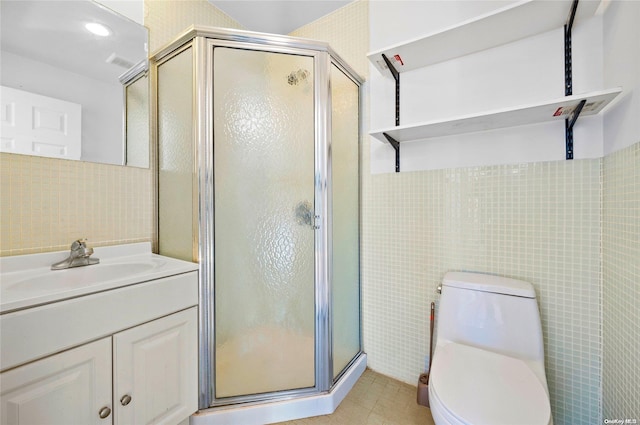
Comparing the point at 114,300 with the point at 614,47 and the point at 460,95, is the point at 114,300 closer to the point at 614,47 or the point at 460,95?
the point at 460,95

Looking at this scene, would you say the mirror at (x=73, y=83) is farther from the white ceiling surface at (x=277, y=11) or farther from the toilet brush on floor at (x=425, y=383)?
the toilet brush on floor at (x=425, y=383)

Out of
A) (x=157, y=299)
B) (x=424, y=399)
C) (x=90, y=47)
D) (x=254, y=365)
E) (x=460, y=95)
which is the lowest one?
(x=424, y=399)

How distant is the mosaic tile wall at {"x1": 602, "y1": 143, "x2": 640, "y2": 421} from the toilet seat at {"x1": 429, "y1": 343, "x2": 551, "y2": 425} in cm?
31

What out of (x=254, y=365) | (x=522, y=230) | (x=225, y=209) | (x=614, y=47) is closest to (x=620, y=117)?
(x=614, y=47)

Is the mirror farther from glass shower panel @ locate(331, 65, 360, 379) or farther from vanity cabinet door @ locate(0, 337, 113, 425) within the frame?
glass shower panel @ locate(331, 65, 360, 379)

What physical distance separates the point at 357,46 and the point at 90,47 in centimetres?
152

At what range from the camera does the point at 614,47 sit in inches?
39.6

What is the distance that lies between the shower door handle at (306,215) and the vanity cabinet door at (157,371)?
2.17 ft

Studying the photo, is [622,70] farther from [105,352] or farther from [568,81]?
[105,352]

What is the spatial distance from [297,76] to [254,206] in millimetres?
729

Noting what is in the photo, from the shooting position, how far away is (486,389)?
884 millimetres

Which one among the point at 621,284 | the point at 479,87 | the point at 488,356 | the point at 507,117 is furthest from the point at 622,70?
the point at 488,356

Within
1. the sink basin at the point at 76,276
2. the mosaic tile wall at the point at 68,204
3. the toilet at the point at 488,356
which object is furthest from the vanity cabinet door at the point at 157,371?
the toilet at the point at 488,356

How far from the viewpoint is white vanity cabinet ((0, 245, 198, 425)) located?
2.34ft
